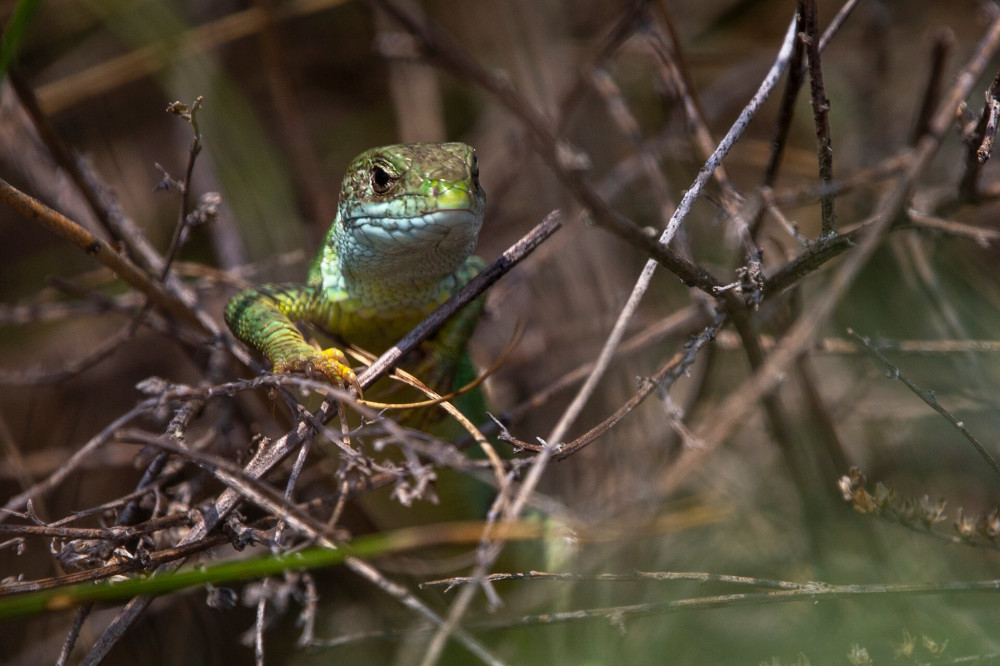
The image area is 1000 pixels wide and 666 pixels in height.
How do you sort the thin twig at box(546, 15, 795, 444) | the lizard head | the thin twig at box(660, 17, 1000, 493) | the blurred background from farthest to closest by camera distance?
Result: the blurred background, the lizard head, the thin twig at box(546, 15, 795, 444), the thin twig at box(660, 17, 1000, 493)

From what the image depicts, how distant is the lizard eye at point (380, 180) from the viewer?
2605 millimetres

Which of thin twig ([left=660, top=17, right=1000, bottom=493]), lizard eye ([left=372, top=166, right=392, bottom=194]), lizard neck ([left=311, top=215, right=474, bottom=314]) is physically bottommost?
thin twig ([left=660, top=17, right=1000, bottom=493])

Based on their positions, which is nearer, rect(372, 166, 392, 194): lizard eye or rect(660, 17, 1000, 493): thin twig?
rect(660, 17, 1000, 493): thin twig

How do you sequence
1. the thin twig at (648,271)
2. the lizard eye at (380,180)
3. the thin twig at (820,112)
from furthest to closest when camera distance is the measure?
the lizard eye at (380,180) < the thin twig at (820,112) < the thin twig at (648,271)

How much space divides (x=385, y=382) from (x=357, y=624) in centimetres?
195

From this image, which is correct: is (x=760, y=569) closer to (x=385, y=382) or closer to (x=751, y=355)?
(x=751, y=355)

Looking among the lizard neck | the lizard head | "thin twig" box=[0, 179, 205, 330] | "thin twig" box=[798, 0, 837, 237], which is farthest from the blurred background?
"thin twig" box=[798, 0, 837, 237]

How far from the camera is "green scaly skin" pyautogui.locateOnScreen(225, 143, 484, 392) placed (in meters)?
2.46

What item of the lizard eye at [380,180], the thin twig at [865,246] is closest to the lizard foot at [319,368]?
the lizard eye at [380,180]

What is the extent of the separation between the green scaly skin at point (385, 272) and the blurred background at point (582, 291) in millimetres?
500

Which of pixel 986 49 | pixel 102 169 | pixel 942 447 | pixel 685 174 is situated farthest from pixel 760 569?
pixel 102 169

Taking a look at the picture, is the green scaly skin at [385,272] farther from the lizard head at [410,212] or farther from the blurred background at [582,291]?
the blurred background at [582,291]

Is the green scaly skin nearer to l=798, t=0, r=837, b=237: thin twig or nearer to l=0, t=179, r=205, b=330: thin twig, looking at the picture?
l=0, t=179, r=205, b=330: thin twig

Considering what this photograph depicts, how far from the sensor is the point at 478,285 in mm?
2406
